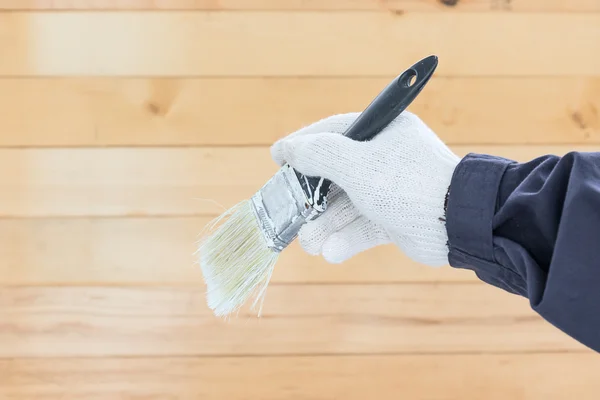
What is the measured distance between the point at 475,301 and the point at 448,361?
109mm

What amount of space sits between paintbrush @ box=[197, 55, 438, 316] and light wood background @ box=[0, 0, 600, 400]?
235mm

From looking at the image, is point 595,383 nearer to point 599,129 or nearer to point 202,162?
point 599,129

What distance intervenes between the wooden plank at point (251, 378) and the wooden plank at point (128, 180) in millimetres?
249

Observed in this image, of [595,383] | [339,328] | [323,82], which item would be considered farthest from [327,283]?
[595,383]

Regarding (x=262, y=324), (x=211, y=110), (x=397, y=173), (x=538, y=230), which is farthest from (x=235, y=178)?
(x=538, y=230)

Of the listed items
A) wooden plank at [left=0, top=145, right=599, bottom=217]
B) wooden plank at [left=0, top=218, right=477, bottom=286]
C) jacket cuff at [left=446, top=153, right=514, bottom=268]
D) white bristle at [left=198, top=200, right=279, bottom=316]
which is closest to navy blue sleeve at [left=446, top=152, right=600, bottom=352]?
jacket cuff at [left=446, top=153, right=514, bottom=268]

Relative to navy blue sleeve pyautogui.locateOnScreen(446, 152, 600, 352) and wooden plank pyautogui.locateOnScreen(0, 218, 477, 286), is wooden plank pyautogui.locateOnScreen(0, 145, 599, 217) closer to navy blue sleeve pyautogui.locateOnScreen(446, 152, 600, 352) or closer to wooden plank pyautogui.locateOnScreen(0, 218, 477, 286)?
wooden plank pyautogui.locateOnScreen(0, 218, 477, 286)

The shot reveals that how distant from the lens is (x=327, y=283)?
94 cm

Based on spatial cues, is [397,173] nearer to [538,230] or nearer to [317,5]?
[538,230]

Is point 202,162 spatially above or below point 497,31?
below

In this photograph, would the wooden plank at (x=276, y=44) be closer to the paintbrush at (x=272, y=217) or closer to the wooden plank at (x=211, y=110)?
the wooden plank at (x=211, y=110)

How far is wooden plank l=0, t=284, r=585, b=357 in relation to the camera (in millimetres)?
921

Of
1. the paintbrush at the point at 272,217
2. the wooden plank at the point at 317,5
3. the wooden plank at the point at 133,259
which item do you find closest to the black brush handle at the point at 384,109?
the paintbrush at the point at 272,217

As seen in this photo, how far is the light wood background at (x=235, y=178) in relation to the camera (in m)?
0.92
